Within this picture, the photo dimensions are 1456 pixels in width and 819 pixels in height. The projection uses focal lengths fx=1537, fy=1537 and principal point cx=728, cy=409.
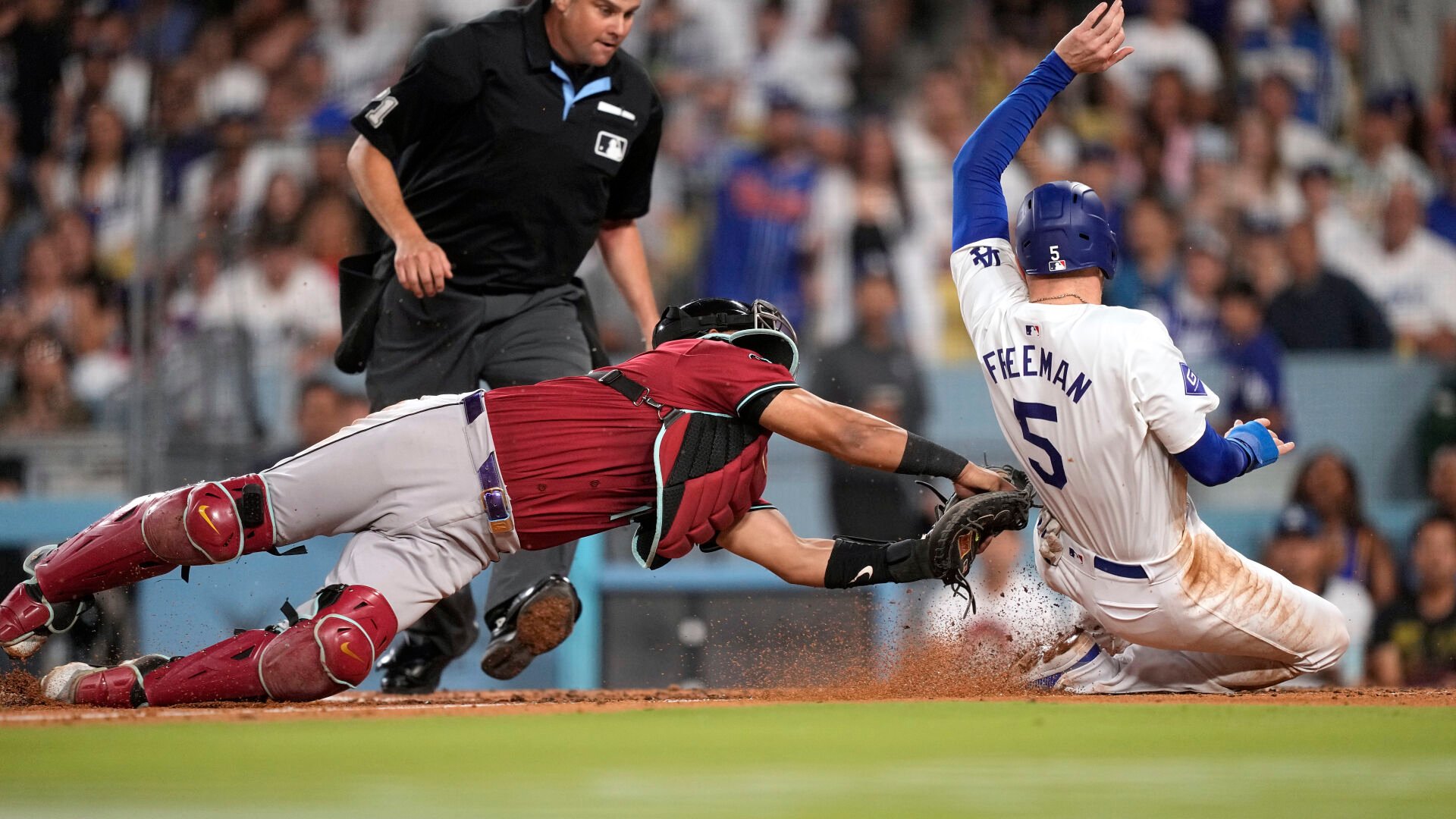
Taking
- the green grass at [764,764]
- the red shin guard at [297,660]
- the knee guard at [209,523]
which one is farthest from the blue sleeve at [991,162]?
the knee guard at [209,523]

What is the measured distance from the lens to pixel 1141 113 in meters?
10.3

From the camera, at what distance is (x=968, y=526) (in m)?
4.45

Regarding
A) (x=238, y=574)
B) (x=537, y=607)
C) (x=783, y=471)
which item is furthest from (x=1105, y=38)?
(x=238, y=574)

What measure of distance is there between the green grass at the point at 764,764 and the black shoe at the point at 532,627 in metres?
0.66

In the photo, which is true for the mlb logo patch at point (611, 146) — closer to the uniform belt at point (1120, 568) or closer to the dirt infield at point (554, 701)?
the dirt infield at point (554, 701)

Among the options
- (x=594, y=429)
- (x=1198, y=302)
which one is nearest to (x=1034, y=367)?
(x=594, y=429)

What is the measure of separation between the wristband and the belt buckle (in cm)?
117

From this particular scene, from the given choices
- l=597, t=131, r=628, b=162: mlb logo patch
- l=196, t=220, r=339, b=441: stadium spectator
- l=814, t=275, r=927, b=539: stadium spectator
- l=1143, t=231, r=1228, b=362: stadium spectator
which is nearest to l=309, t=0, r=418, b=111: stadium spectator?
l=196, t=220, r=339, b=441: stadium spectator

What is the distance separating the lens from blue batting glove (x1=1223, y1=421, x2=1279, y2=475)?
15.4 ft

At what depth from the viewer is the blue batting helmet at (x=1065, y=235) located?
4766 millimetres

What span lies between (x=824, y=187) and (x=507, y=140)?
15.9ft

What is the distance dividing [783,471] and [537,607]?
9.31 ft

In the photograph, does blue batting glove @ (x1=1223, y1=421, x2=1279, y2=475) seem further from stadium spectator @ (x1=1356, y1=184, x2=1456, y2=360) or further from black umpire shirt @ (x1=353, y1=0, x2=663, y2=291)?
stadium spectator @ (x1=1356, y1=184, x2=1456, y2=360)

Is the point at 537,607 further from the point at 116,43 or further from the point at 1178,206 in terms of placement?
the point at 1178,206
